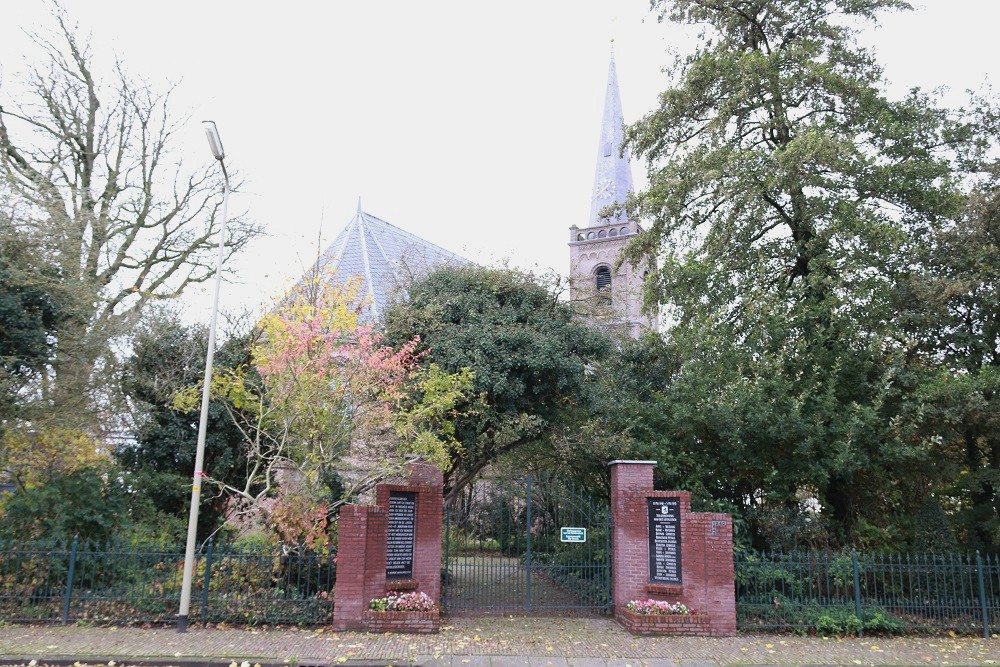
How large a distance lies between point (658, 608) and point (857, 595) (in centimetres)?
347

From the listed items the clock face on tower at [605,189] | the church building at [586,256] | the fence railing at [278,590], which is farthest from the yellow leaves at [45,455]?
the clock face on tower at [605,189]

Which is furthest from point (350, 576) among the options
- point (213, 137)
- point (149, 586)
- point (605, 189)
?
point (605, 189)

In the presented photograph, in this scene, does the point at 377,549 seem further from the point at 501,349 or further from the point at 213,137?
the point at 213,137

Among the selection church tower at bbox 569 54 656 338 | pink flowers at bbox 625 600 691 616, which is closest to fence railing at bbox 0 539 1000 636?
pink flowers at bbox 625 600 691 616

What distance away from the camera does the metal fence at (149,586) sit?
Result: 1074 centimetres

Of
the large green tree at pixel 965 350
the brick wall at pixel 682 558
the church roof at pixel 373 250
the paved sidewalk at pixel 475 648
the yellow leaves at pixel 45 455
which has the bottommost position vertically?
the paved sidewalk at pixel 475 648

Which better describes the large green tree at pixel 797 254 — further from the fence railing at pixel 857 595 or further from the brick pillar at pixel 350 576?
the brick pillar at pixel 350 576

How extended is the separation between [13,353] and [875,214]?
16.9 metres

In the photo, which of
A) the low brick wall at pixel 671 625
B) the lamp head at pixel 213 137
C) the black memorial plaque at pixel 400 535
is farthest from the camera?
the black memorial plaque at pixel 400 535

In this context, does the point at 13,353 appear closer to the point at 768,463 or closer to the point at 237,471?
the point at 237,471

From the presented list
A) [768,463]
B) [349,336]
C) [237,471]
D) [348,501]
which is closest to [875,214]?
[768,463]

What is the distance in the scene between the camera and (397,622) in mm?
10570

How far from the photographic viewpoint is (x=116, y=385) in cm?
1423

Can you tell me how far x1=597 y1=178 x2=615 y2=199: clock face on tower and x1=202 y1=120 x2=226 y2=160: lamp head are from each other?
43351 millimetres
